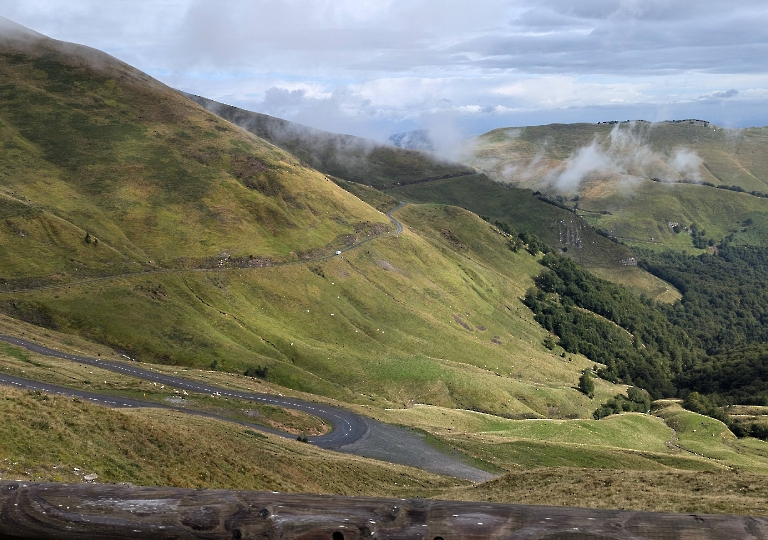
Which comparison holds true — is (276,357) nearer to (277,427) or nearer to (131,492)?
(277,427)

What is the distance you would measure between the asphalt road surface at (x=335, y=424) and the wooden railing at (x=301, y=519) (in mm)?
62249

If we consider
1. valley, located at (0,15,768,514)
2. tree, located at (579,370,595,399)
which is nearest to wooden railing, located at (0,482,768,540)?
valley, located at (0,15,768,514)

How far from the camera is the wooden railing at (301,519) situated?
26.0 feet

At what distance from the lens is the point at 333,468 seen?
49406mm

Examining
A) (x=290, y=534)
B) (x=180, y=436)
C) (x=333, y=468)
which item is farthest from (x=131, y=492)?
(x=333, y=468)

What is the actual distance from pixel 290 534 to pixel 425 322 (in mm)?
166761

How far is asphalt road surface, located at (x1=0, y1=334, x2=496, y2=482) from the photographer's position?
70.8 meters

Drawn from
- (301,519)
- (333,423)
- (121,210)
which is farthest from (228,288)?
(301,519)

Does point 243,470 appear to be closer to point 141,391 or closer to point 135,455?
point 135,455

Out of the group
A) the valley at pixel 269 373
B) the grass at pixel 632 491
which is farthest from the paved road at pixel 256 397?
the grass at pixel 632 491

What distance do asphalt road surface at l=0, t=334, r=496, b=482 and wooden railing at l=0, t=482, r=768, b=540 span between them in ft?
204

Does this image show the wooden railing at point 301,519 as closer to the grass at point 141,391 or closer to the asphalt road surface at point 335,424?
the asphalt road surface at point 335,424

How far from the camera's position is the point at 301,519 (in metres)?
8.16

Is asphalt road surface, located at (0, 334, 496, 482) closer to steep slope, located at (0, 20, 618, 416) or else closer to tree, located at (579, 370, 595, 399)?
steep slope, located at (0, 20, 618, 416)
